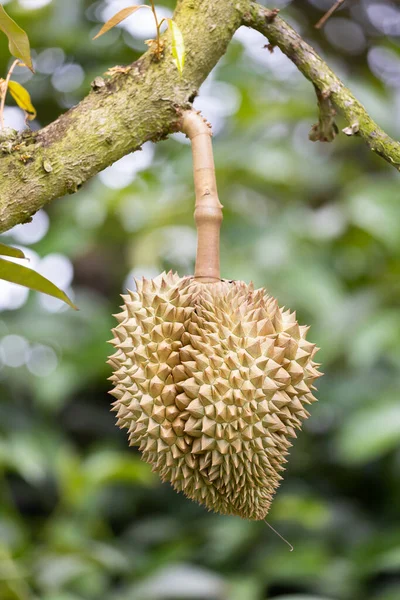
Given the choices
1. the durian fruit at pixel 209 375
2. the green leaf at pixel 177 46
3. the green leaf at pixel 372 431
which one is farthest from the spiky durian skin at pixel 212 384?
the green leaf at pixel 372 431

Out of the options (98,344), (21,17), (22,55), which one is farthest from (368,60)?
(22,55)

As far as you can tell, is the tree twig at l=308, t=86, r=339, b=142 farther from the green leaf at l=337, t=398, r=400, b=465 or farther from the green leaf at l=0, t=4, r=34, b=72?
the green leaf at l=337, t=398, r=400, b=465

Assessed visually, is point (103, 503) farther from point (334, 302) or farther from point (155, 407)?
point (155, 407)

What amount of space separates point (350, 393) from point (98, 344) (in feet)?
4.12

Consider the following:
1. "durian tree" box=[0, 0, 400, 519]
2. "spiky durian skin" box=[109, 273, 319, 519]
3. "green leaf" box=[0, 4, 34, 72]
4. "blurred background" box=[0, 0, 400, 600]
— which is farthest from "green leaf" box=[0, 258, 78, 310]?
"blurred background" box=[0, 0, 400, 600]

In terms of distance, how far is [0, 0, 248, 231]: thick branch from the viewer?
1.07m

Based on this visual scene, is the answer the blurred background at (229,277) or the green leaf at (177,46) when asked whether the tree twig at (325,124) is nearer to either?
the green leaf at (177,46)

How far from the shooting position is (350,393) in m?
3.59

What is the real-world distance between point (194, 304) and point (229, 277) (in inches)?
80.1

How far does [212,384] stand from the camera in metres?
1.15

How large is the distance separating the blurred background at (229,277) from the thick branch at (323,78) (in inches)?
78.2

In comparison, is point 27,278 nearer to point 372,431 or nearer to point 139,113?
point 139,113

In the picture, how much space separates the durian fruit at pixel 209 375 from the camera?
45.1 inches

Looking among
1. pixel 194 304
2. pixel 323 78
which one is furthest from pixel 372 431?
pixel 323 78
